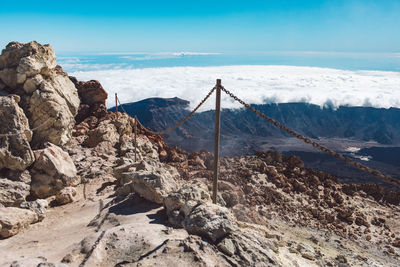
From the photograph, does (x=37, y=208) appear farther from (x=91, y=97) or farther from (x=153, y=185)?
(x=91, y=97)

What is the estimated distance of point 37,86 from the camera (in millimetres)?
11031

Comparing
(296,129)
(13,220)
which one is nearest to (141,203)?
(13,220)

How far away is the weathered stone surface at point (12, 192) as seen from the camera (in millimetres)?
7832

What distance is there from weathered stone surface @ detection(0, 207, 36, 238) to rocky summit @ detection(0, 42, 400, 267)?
3 cm

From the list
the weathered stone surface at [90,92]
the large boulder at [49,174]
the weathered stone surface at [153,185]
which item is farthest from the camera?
the weathered stone surface at [90,92]

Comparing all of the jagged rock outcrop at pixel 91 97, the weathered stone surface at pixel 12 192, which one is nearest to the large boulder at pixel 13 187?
the weathered stone surface at pixel 12 192

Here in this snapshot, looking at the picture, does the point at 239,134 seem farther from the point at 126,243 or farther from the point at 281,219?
the point at 126,243

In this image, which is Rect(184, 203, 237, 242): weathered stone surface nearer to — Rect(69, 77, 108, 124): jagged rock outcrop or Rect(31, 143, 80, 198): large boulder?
Rect(31, 143, 80, 198): large boulder

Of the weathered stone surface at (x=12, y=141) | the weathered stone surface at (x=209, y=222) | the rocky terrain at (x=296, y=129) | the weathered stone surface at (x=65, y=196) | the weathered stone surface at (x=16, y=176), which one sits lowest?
the rocky terrain at (x=296, y=129)

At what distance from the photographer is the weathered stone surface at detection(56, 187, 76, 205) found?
8.95 metres

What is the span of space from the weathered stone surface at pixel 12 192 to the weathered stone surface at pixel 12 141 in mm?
639

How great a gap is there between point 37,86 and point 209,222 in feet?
31.9

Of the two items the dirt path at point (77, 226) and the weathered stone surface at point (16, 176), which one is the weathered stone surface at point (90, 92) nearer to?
the weathered stone surface at point (16, 176)

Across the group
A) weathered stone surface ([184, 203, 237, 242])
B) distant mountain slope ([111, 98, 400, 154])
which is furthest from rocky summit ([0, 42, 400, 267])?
distant mountain slope ([111, 98, 400, 154])
